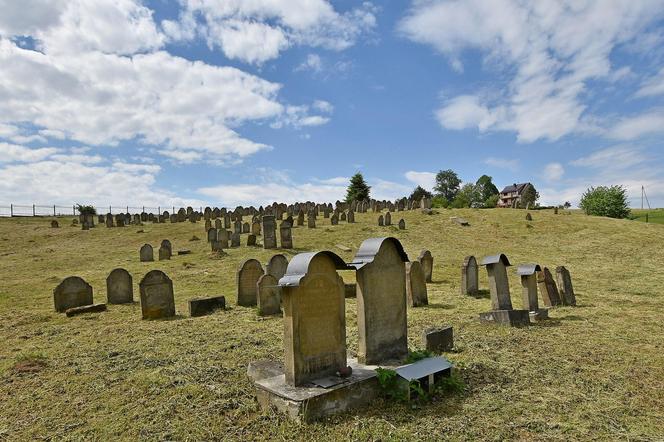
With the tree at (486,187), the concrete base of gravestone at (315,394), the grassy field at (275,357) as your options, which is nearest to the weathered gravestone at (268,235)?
the grassy field at (275,357)

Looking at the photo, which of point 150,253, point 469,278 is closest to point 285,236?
point 150,253

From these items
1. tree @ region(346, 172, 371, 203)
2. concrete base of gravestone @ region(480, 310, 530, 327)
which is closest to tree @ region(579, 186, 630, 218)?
tree @ region(346, 172, 371, 203)

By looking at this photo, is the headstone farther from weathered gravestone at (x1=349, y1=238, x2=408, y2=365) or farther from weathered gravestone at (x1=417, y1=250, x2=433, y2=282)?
weathered gravestone at (x1=349, y1=238, x2=408, y2=365)

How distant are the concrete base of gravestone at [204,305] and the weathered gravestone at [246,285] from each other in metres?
0.69

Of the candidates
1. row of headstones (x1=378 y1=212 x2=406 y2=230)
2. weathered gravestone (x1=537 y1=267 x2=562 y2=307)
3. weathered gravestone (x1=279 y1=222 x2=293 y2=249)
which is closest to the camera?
weathered gravestone (x1=537 y1=267 x2=562 y2=307)

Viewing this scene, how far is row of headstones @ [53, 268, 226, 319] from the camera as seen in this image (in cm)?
975

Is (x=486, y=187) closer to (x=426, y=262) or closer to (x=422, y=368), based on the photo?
(x=426, y=262)

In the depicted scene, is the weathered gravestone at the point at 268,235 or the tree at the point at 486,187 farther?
the tree at the point at 486,187

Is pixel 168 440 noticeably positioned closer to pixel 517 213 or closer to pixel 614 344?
pixel 614 344

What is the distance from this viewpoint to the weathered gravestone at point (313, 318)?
493cm

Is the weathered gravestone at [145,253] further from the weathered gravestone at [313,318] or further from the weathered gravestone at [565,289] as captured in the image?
the weathered gravestone at [565,289]

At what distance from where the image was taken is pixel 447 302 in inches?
448

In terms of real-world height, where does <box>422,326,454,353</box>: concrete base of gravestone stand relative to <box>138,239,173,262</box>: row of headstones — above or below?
below

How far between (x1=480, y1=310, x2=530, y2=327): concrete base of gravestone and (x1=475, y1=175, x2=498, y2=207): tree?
79499mm
